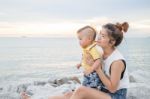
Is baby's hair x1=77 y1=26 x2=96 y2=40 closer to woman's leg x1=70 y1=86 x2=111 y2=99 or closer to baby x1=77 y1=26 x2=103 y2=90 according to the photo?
baby x1=77 y1=26 x2=103 y2=90

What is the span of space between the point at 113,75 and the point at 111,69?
0.10m

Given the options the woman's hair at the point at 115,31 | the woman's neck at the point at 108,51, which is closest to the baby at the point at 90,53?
the woman's neck at the point at 108,51

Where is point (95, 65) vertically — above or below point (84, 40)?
below

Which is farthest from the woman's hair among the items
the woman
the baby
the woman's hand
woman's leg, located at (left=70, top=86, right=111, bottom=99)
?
woman's leg, located at (left=70, top=86, right=111, bottom=99)

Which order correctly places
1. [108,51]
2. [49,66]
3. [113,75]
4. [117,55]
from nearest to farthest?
[113,75] < [117,55] < [108,51] < [49,66]

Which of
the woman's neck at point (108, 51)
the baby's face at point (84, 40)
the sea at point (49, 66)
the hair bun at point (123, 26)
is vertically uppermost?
the hair bun at point (123, 26)

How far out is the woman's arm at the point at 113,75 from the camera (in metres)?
5.55

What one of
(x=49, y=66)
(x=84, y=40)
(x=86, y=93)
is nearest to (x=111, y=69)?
(x=86, y=93)

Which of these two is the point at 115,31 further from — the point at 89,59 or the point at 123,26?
the point at 89,59

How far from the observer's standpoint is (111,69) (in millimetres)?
5602

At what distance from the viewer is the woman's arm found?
5.55 m

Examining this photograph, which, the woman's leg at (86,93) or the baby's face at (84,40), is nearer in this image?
the woman's leg at (86,93)

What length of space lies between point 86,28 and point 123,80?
2.90 feet

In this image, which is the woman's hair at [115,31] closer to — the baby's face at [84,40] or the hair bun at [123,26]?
the hair bun at [123,26]
